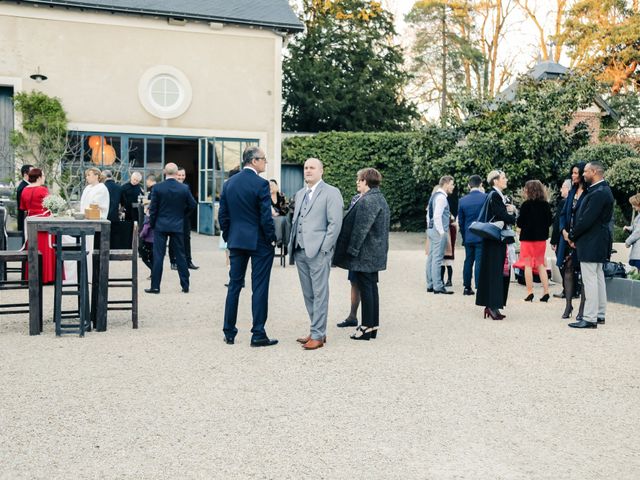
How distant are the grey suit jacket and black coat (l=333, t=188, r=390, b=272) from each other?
1.32 feet

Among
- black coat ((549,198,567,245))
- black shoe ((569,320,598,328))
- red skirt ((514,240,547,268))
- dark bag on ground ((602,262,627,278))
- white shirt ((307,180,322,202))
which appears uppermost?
white shirt ((307,180,322,202))

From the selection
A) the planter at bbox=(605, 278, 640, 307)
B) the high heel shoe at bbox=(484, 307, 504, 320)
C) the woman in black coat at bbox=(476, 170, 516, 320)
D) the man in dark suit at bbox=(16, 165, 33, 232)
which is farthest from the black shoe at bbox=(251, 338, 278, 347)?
the man in dark suit at bbox=(16, 165, 33, 232)

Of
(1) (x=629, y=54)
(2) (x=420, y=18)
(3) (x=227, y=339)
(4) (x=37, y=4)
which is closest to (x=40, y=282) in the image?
(3) (x=227, y=339)

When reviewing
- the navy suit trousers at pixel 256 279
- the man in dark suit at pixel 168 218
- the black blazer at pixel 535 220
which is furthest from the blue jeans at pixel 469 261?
the navy suit trousers at pixel 256 279

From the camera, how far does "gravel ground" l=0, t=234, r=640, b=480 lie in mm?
3852

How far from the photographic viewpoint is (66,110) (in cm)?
1984

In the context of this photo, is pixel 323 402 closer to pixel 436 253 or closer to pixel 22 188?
pixel 436 253

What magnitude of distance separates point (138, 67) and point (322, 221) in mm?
15313

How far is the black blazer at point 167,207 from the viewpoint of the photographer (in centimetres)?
1028

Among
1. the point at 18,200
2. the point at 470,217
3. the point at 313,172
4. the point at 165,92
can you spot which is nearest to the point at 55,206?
the point at 313,172

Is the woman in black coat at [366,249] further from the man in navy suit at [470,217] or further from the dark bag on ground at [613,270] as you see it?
the dark bag on ground at [613,270]

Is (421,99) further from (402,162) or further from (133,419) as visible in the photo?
(133,419)

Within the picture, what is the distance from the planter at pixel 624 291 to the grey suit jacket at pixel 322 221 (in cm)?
498

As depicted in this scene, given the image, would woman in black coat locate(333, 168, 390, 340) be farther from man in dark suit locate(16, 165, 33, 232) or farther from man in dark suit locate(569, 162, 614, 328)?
man in dark suit locate(16, 165, 33, 232)
